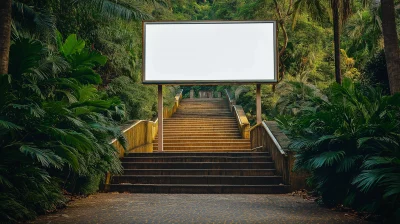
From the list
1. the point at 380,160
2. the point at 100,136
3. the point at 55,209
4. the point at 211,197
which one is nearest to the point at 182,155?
the point at 211,197

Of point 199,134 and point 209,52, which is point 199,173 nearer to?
point 209,52

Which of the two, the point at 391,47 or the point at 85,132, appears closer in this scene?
the point at 85,132

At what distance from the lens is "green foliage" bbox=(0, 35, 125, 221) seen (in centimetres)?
788

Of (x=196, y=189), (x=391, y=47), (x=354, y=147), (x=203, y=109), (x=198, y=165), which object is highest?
Result: (x=391, y=47)

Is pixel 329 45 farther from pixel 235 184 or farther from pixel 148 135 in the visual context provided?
pixel 235 184

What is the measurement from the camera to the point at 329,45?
33.6 m

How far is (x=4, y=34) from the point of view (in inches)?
360

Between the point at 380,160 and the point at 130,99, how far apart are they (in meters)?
14.5

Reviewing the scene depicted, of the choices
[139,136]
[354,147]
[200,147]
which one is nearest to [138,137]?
[139,136]

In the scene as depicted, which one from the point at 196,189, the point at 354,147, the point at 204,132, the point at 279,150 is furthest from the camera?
the point at 204,132

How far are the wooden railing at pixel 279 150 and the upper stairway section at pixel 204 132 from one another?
317 centimetres

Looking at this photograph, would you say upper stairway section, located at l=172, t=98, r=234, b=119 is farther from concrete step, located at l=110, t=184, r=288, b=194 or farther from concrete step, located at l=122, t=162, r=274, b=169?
concrete step, located at l=110, t=184, r=288, b=194

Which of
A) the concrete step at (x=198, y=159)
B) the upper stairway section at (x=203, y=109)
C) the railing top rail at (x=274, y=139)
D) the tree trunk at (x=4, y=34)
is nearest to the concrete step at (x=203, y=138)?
the upper stairway section at (x=203, y=109)

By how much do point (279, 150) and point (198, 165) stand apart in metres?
2.58
